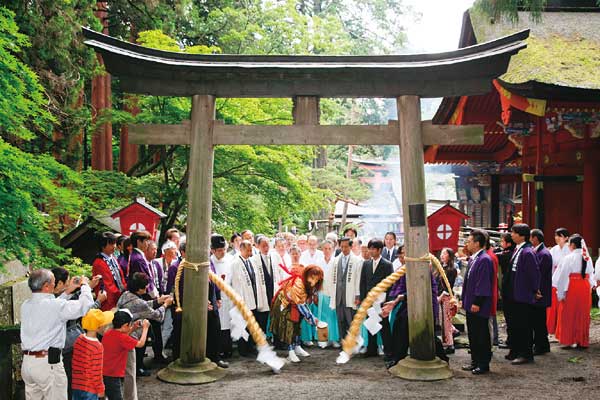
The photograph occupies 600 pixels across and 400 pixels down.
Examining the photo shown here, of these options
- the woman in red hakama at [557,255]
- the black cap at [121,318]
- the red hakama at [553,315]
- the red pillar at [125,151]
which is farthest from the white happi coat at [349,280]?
the red pillar at [125,151]

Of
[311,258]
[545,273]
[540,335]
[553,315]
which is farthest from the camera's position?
[311,258]

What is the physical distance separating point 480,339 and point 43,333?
5.37 m

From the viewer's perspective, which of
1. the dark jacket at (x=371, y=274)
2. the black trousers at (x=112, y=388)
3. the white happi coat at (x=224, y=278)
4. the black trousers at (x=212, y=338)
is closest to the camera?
the black trousers at (x=112, y=388)

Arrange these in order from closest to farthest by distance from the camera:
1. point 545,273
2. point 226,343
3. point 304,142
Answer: point 304,142, point 545,273, point 226,343

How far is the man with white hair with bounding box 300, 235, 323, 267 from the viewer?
1055cm

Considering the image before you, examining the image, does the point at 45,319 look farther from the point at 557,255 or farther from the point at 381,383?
the point at 557,255

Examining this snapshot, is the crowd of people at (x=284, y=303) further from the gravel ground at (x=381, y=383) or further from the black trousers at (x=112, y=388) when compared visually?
the gravel ground at (x=381, y=383)

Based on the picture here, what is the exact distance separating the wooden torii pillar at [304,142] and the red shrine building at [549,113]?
379 centimetres

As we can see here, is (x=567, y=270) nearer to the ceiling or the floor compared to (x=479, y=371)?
nearer to the ceiling

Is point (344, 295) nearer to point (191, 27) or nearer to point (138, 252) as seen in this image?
point (138, 252)

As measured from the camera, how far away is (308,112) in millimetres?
8055

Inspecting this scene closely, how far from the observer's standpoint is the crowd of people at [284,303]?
5285 mm

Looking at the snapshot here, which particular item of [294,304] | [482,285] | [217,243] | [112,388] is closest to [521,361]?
[482,285]

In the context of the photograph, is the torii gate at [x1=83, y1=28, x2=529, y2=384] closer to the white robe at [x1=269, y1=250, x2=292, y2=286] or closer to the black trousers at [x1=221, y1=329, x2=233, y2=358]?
the black trousers at [x1=221, y1=329, x2=233, y2=358]
